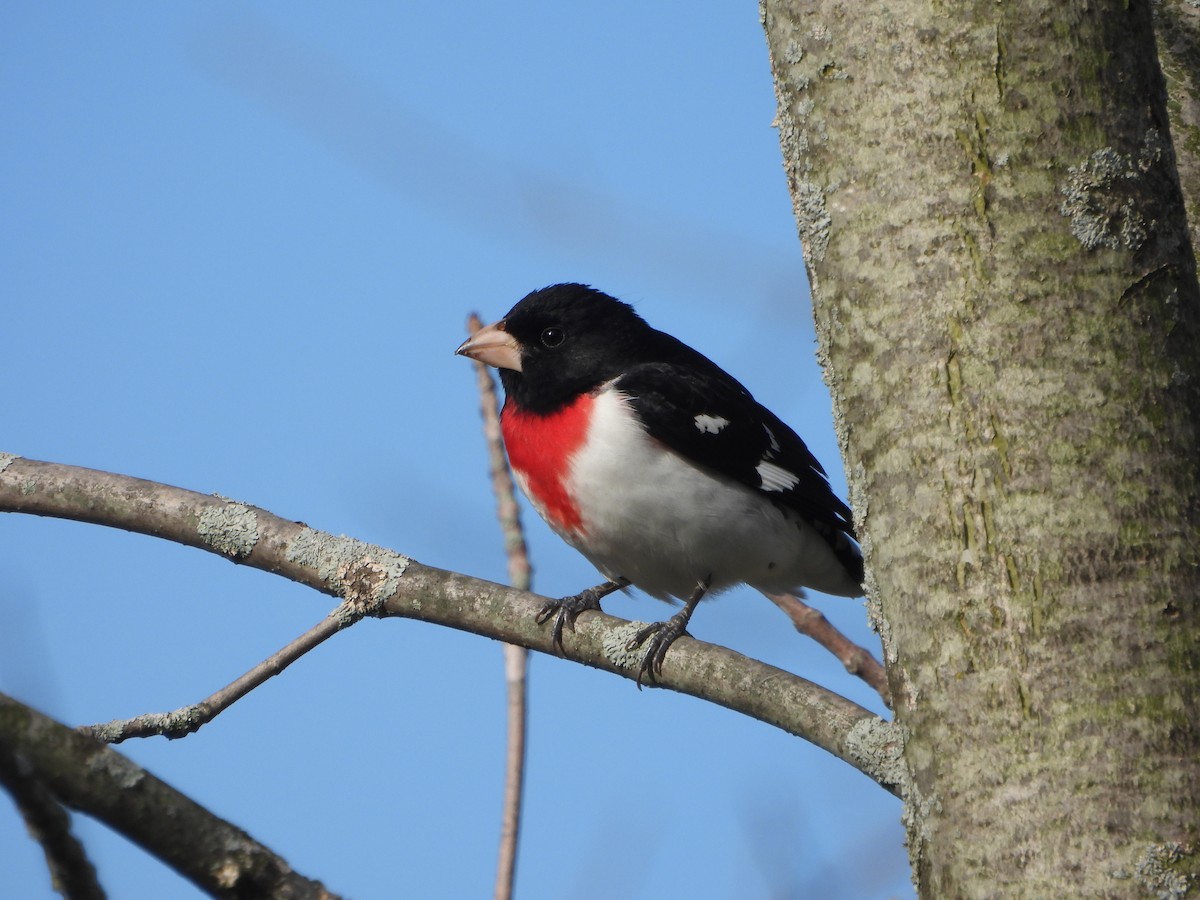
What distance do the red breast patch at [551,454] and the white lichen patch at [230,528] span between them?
4.69 feet

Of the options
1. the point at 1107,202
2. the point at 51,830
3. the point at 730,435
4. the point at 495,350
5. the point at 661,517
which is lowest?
the point at 51,830

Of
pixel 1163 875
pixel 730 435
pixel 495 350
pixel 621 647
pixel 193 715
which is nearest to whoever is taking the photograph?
pixel 1163 875

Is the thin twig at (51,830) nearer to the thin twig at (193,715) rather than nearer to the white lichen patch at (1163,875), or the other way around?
the white lichen patch at (1163,875)

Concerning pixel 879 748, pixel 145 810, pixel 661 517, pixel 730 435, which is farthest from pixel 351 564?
pixel 730 435

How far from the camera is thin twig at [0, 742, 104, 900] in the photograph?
44.7 inches

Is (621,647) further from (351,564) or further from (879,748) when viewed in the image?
(879,748)

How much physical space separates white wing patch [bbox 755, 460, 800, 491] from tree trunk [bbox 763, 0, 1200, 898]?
2261 millimetres

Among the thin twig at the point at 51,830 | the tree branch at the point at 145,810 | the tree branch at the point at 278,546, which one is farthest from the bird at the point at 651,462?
the thin twig at the point at 51,830

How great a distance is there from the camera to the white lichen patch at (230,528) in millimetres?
2873

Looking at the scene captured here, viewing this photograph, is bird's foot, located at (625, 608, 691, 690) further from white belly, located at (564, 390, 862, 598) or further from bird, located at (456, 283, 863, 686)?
white belly, located at (564, 390, 862, 598)

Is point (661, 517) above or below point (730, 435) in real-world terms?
below

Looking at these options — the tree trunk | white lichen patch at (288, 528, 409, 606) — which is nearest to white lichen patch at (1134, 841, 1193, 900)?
the tree trunk

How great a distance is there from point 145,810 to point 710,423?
3.24 metres

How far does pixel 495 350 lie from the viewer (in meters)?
4.61
